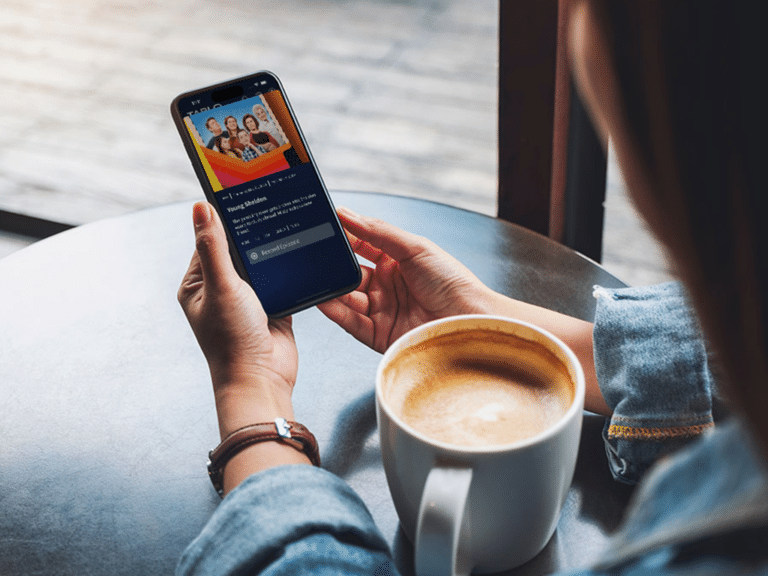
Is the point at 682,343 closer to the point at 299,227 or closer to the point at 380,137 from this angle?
the point at 299,227

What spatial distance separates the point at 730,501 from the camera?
315mm

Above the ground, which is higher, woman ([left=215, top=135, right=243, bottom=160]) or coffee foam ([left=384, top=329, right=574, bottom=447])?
woman ([left=215, top=135, right=243, bottom=160])

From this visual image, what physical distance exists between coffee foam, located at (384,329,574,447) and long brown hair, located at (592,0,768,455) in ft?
0.78

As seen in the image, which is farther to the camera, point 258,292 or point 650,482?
point 258,292

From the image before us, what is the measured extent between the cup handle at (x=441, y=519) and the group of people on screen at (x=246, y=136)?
44cm

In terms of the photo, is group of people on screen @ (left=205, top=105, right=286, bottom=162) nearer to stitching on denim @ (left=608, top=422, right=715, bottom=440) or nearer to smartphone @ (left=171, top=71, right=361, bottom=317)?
smartphone @ (left=171, top=71, right=361, bottom=317)

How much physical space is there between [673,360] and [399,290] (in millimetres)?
337

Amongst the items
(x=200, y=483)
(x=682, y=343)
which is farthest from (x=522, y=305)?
(x=200, y=483)

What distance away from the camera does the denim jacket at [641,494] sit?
1.04ft

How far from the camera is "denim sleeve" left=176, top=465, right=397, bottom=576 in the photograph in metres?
0.49

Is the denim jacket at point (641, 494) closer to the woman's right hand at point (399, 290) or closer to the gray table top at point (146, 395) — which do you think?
the gray table top at point (146, 395)

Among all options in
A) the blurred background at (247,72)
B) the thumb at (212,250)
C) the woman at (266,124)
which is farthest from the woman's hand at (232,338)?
the blurred background at (247,72)

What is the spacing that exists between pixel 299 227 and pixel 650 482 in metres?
0.52

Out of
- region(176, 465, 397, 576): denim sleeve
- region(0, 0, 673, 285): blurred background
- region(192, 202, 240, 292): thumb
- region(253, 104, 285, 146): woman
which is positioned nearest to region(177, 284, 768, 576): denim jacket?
region(176, 465, 397, 576): denim sleeve
